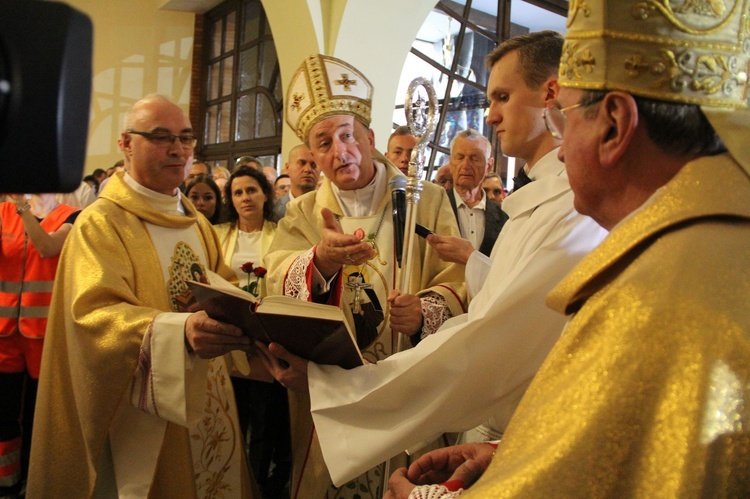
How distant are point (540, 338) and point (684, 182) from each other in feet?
2.60

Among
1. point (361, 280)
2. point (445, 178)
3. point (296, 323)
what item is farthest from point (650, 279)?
point (445, 178)

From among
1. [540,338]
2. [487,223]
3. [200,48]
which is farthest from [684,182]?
[200,48]

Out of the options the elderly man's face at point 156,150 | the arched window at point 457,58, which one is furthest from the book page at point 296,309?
the arched window at point 457,58

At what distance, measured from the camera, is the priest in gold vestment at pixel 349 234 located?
2641 mm

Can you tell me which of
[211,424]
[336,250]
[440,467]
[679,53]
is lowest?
[211,424]

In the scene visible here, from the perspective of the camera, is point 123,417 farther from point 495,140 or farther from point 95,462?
point 495,140

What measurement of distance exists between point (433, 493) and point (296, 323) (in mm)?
551

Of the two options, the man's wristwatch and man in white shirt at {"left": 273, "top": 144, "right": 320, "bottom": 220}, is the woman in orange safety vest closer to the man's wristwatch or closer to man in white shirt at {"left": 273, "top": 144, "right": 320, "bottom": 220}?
the man's wristwatch

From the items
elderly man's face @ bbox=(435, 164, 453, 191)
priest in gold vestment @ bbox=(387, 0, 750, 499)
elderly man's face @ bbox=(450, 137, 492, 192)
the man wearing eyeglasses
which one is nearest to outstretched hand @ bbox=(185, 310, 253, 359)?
the man wearing eyeglasses

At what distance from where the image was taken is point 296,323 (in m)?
1.66

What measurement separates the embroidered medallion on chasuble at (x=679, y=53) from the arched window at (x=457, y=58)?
822 cm

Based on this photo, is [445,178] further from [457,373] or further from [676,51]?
[676,51]

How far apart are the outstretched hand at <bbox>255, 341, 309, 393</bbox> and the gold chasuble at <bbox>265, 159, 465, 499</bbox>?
0.70 meters

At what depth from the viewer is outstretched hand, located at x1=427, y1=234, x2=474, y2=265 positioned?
260 cm
